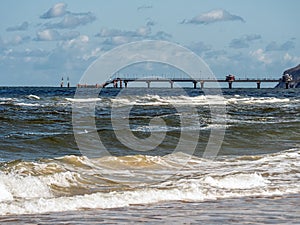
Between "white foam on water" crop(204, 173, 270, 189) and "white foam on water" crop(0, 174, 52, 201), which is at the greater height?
"white foam on water" crop(0, 174, 52, 201)

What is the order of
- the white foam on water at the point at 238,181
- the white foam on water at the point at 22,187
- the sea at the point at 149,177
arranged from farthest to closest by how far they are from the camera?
1. the white foam on water at the point at 238,181
2. the white foam on water at the point at 22,187
3. the sea at the point at 149,177

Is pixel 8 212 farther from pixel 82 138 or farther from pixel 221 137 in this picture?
pixel 221 137

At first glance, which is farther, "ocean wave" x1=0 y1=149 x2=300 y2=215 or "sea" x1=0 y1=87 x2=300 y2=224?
"ocean wave" x1=0 y1=149 x2=300 y2=215

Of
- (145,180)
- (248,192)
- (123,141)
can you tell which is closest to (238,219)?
(248,192)

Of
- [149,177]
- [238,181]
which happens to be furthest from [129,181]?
[238,181]

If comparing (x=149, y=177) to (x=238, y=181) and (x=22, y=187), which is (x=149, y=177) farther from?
(x=22, y=187)

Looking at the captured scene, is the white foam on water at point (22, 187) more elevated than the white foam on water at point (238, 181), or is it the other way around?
the white foam on water at point (22, 187)

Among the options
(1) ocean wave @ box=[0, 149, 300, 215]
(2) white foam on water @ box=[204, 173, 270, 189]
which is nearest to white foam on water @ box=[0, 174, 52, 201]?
(1) ocean wave @ box=[0, 149, 300, 215]

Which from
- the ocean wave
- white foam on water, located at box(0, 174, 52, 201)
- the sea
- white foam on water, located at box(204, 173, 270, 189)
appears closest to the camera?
the sea

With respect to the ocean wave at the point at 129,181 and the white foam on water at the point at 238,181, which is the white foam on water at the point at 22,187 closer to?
the ocean wave at the point at 129,181

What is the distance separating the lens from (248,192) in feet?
42.0

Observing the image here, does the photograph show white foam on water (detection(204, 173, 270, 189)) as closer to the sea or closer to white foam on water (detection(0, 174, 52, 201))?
the sea

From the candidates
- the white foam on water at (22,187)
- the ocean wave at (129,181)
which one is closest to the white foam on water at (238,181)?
the ocean wave at (129,181)

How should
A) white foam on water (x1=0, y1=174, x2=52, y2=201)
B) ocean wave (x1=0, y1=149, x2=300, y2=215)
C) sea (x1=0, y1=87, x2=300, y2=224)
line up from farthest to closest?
white foam on water (x1=0, y1=174, x2=52, y2=201) → ocean wave (x1=0, y1=149, x2=300, y2=215) → sea (x1=0, y1=87, x2=300, y2=224)
